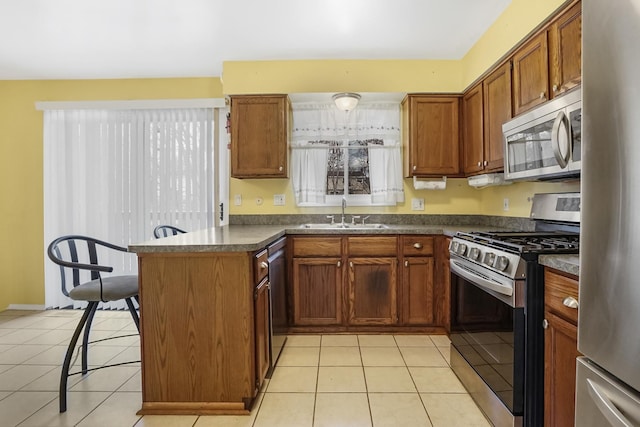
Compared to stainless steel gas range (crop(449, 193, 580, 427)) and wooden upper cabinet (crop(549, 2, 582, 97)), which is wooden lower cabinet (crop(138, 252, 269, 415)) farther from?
wooden upper cabinet (crop(549, 2, 582, 97))

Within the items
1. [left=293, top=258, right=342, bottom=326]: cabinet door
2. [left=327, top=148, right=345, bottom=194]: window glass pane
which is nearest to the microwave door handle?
[left=293, top=258, right=342, bottom=326]: cabinet door

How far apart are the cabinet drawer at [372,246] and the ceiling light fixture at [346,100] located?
1.21 meters

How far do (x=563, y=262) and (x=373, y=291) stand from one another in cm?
172

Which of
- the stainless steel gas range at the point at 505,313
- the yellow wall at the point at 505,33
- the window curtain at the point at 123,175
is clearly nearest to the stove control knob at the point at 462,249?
the stainless steel gas range at the point at 505,313

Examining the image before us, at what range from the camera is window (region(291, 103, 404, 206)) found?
11.0 ft

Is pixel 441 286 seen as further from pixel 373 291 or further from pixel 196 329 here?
pixel 196 329

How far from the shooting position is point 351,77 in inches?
131

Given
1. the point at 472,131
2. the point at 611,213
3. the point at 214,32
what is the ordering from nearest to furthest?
the point at 611,213, the point at 214,32, the point at 472,131

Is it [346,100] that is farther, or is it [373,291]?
[346,100]

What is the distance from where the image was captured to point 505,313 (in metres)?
1.53

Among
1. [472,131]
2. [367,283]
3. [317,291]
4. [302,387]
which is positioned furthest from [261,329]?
[472,131]

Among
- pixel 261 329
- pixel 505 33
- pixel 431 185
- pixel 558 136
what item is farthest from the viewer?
pixel 431 185

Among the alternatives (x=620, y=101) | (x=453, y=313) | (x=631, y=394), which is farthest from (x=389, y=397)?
(x=620, y=101)

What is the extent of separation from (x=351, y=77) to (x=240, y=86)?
1086 mm
